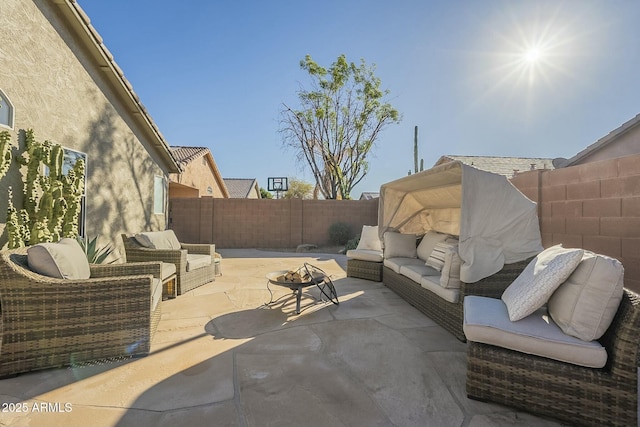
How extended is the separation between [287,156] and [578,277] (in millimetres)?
16082

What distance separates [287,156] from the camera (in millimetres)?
17156

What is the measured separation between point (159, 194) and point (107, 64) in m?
3.29

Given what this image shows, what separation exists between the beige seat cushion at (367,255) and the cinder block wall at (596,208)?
2.61 metres

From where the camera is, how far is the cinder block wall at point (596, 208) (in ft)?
10.7

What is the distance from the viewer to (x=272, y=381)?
222cm

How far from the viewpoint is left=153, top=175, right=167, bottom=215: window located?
7.19 m

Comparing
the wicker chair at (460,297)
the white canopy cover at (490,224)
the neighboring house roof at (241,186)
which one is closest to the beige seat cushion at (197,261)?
the wicker chair at (460,297)

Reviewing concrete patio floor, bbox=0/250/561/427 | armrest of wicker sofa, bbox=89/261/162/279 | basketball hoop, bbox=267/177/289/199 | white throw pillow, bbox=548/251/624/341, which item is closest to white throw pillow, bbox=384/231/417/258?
concrete patio floor, bbox=0/250/561/427

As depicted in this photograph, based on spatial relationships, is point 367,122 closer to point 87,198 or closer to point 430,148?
point 430,148

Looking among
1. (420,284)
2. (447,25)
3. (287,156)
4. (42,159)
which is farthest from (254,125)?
(420,284)

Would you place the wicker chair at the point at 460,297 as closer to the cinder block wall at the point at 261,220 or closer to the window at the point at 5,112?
Answer: the window at the point at 5,112

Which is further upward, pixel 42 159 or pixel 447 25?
pixel 447 25

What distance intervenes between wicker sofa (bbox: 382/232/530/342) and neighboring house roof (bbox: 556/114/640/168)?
6476 mm

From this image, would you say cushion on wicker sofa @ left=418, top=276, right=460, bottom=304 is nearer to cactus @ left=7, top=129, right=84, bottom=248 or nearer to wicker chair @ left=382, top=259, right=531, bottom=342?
wicker chair @ left=382, top=259, right=531, bottom=342
